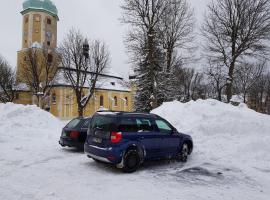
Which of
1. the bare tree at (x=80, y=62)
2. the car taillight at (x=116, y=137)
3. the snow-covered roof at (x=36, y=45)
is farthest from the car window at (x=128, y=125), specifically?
the snow-covered roof at (x=36, y=45)

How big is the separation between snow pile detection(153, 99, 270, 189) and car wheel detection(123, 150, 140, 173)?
7.09ft

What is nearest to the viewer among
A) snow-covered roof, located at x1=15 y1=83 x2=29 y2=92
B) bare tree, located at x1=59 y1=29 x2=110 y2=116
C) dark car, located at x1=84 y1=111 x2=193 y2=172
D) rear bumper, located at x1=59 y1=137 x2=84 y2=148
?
dark car, located at x1=84 y1=111 x2=193 y2=172

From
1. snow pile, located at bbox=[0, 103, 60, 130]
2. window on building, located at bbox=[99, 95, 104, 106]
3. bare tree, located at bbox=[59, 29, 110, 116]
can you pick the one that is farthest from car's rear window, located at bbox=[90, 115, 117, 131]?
window on building, located at bbox=[99, 95, 104, 106]

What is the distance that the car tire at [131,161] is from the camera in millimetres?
8719

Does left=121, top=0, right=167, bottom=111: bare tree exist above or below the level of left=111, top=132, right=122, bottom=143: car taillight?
above

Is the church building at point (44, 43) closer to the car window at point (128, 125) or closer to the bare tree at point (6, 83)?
the bare tree at point (6, 83)

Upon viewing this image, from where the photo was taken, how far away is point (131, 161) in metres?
8.85

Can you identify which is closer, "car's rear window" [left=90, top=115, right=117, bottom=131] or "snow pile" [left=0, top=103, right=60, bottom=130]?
"car's rear window" [left=90, top=115, right=117, bottom=131]

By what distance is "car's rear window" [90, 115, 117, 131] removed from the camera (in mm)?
8820

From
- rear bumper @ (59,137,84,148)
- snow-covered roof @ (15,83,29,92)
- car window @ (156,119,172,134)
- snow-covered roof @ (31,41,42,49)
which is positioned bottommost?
rear bumper @ (59,137,84,148)

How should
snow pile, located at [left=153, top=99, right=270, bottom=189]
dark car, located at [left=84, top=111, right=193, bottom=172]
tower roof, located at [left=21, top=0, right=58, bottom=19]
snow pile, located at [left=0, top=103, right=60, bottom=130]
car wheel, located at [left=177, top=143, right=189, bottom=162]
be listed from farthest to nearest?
tower roof, located at [left=21, top=0, right=58, bottom=19] < snow pile, located at [left=0, top=103, right=60, bottom=130] < car wheel, located at [left=177, top=143, right=189, bottom=162] < snow pile, located at [left=153, top=99, right=270, bottom=189] < dark car, located at [left=84, top=111, right=193, bottom=172]

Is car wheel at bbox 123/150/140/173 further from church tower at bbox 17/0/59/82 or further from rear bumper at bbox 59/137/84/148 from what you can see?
church tower at bbox 17/0/59/82

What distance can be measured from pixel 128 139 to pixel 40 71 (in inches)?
1562

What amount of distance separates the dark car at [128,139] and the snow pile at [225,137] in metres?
1.39
